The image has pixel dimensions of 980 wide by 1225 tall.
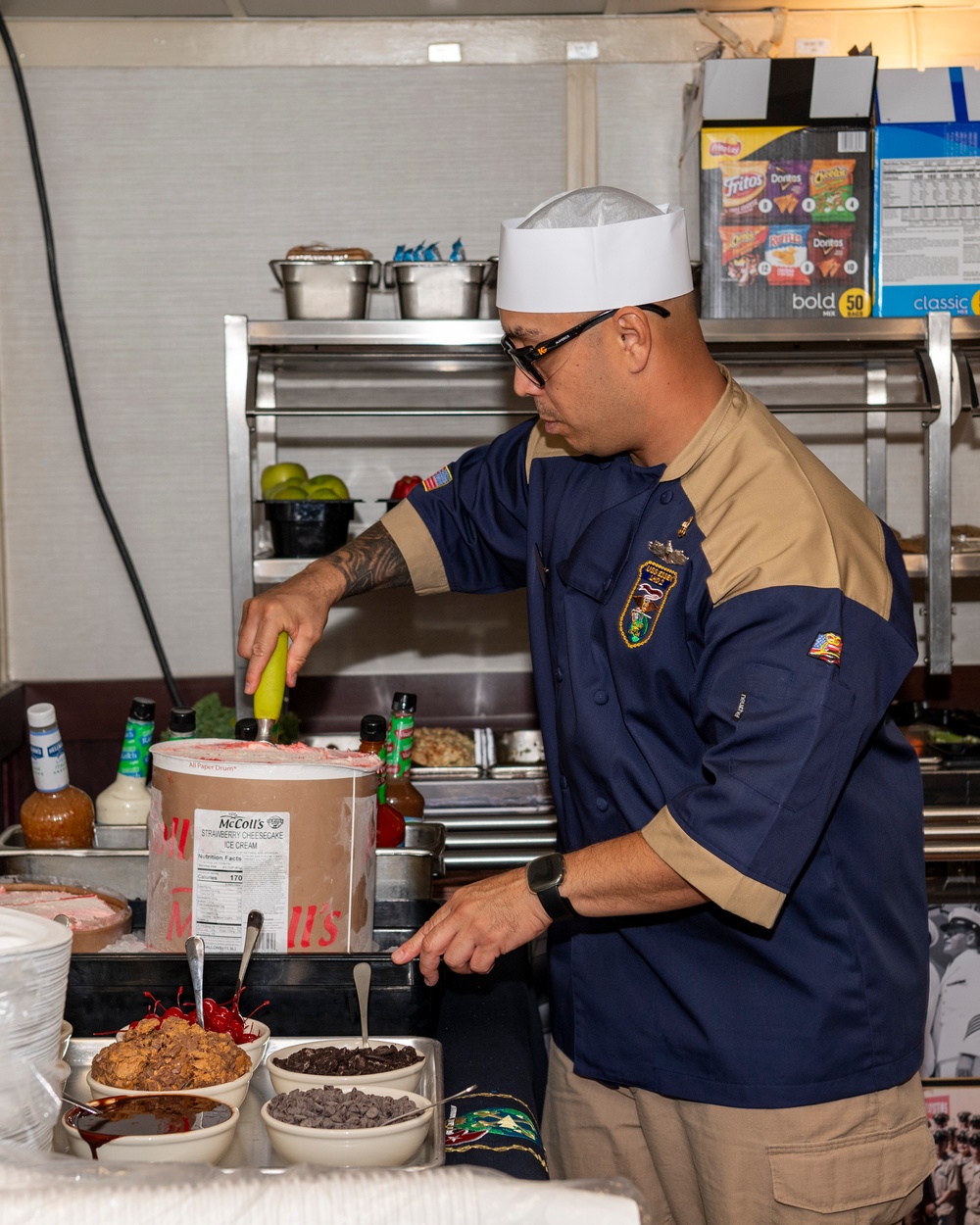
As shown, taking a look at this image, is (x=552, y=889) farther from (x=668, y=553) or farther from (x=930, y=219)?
(x=930, y=219)

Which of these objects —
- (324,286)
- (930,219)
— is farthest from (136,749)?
(930,219)

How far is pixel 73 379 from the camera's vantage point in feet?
9.59

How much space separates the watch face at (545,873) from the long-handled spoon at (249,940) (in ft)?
0.94

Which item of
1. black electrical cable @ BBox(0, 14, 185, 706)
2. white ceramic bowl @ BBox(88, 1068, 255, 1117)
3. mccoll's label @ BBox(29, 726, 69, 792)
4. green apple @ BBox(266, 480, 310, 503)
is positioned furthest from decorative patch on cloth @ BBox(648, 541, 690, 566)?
black electrical cable @ BBox(0, 14, 185, 706)

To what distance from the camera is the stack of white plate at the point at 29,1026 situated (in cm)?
84

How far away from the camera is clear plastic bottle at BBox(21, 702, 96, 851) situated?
5.49ft

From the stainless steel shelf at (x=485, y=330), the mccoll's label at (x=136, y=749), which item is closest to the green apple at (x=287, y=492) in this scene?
the stainless steel shelf at (x=485, y=330)

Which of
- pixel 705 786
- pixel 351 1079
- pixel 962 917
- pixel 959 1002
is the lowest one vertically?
pixel 959 1002

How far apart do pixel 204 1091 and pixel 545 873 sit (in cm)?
40

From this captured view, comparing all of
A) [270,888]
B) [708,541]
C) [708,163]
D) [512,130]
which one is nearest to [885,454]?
[708,163]

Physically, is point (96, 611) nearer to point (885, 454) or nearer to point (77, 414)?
point (77, 414)

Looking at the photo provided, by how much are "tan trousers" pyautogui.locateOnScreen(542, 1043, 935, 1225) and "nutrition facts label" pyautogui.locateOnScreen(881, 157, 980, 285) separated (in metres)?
1.74

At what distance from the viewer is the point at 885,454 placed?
3.05 meters

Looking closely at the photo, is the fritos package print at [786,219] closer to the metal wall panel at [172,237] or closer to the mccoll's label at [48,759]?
the metal wall panel at [172,237]
